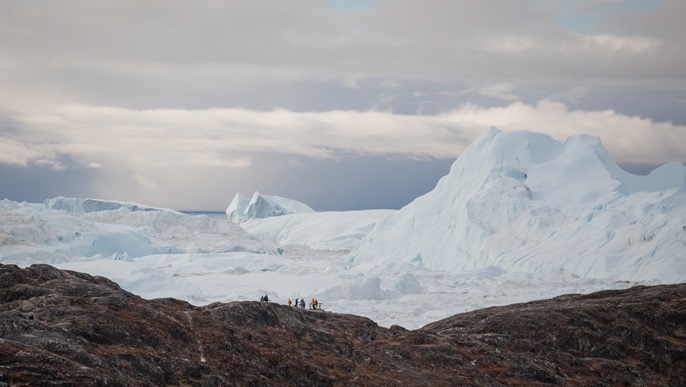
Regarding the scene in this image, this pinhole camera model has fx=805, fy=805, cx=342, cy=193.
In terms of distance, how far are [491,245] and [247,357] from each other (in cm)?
5749

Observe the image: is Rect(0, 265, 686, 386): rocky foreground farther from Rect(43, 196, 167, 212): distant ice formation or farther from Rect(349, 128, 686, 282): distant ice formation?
Rect(43, 196, 167, 212): distant ice formation

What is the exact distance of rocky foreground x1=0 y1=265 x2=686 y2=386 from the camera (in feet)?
48.5

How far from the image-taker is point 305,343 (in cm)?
2011

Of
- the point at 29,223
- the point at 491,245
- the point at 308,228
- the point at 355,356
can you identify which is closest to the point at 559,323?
the point at 355,356

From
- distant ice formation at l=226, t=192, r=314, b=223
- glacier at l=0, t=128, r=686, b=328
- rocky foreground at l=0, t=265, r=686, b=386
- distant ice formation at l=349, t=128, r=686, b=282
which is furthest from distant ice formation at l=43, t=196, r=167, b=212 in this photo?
rocky foreground at l=0, t=265, r=686, b=386

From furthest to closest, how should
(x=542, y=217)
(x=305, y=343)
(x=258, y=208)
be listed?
(x=258, y=208) < (x=542, y=217) < (x=305, y=343)

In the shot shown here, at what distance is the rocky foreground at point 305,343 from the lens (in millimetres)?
14773

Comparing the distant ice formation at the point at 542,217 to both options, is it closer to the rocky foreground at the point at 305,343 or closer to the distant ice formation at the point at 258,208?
the rocky foreground at the point at 305,343

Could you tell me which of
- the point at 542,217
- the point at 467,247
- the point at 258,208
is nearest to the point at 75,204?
the point at 258,208

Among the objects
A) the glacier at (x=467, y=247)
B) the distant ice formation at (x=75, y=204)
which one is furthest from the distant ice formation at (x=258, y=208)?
the glacier at (x=467, y=247)

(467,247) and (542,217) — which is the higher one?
(542,217)

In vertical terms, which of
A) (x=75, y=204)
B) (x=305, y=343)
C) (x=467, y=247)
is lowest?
(x=305, y=343)

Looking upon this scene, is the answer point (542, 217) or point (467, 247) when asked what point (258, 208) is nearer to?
point (467, 247)

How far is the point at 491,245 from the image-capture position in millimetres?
73062
